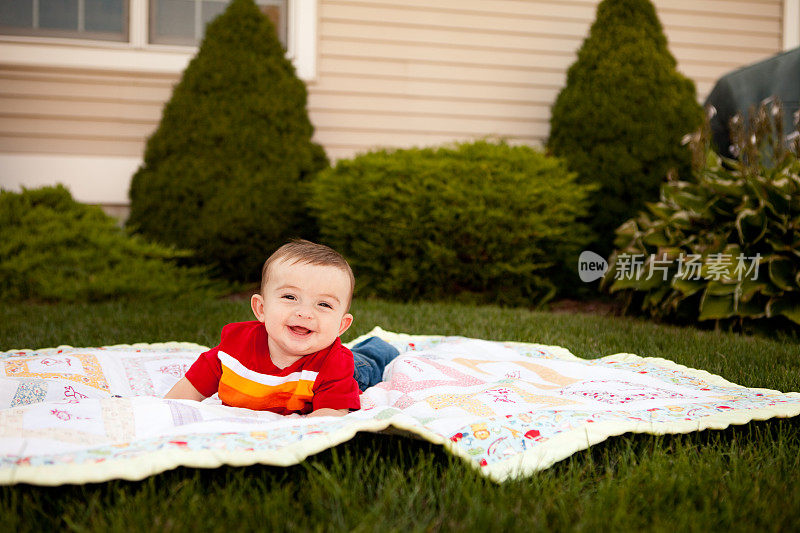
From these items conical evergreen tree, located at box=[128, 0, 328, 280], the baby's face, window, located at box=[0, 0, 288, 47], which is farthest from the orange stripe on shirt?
window, located at box=[0, 0, 288, 47]

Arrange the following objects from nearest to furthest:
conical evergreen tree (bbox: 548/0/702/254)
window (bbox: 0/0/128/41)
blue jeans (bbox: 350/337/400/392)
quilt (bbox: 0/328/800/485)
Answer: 1. quilt (bbox: 0/328/800/485)
2. blue jeans (bbox: 350/337/400/392)
3. conical evergreen tree (bbox: 548/0/702/254)
4. window (bbox: 0/0/128/41)

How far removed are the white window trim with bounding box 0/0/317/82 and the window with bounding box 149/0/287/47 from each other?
78 mm

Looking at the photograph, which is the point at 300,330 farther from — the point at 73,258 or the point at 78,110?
the point at 78,110

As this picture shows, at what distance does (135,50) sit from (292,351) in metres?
4.75

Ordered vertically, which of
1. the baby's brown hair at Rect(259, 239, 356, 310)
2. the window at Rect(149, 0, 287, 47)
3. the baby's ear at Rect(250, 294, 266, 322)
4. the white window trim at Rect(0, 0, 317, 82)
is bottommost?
the baby's ear at Rect(250, 294, 266, 322)

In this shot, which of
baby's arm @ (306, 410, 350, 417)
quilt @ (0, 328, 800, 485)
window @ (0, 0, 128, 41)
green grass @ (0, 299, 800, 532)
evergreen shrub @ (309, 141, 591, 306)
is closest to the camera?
green grass @ (0, 299, 800, 532)

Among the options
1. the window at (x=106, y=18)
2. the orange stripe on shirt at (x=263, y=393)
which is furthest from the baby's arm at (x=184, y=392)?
the window at (x=106, y=18)

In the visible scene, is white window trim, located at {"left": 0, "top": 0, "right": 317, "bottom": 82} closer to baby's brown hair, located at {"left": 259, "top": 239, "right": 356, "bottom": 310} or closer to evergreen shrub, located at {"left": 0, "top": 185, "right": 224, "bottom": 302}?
evergreen shrub, located at {"left": 0, "top": 185, "right": 224, "bottom": 302}

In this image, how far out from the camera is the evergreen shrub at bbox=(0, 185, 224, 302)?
457 centimetres

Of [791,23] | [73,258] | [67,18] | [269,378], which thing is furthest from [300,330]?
[791,23]

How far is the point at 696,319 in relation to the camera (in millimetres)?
3916

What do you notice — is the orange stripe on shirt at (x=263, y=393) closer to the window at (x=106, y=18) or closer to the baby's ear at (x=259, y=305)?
the baby's ear at (x=259, y=305)

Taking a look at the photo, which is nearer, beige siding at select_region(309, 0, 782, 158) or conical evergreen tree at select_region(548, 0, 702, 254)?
conical evergreen tree at select_region(548, 0, 702, 254)

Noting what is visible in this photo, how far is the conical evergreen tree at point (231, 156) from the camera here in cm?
525
